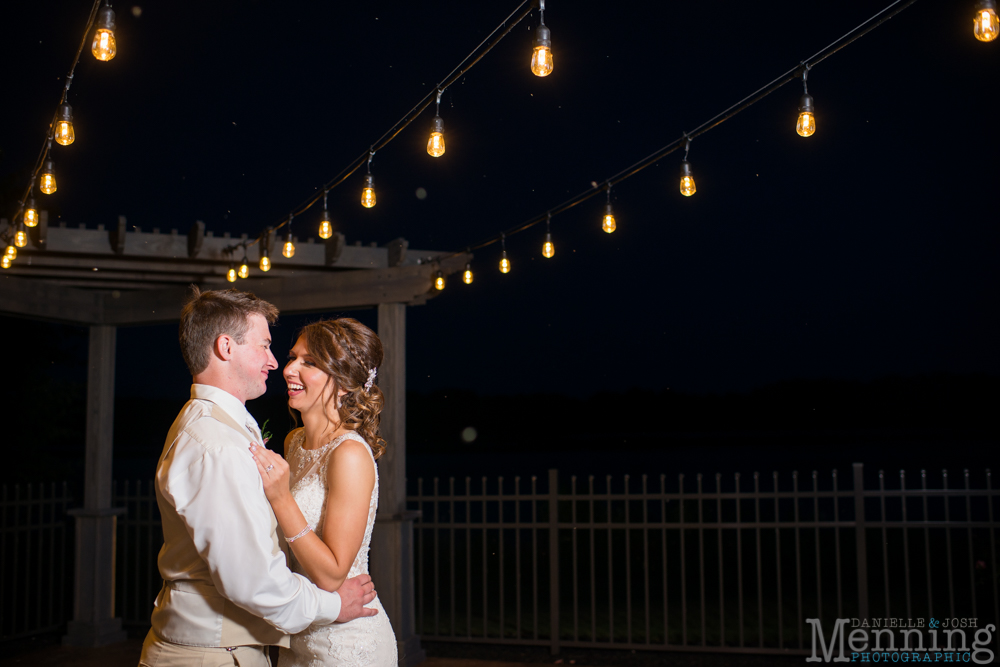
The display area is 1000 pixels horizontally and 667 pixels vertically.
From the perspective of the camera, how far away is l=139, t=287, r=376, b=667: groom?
1567mm

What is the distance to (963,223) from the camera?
19562 millimetres

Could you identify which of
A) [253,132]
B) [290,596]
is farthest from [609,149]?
[290,596]

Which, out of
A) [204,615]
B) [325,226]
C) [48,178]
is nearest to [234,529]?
[204,615]

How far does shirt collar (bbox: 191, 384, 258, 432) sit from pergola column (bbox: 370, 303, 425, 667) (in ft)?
11.8

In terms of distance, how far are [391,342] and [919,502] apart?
16.8m

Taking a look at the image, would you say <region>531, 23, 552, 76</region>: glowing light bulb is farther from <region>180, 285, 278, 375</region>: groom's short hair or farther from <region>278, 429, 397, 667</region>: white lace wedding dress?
<region>278, 429, 397, 667</region>: white lace wedding dress

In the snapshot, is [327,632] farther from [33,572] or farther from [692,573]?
[33,572]

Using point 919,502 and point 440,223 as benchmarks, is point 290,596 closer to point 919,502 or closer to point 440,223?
point 440,223

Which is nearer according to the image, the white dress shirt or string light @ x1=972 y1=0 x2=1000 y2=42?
the white dress shirt

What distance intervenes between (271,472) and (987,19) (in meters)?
2.30

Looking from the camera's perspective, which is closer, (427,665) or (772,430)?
(427,665)

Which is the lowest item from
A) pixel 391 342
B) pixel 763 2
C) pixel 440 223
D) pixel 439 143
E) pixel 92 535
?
pixel 92 535

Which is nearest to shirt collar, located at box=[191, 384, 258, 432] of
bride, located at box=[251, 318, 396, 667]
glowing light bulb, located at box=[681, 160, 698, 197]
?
bride, located at box=[251, 318, 396, 667]

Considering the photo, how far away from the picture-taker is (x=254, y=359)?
1.85 m
